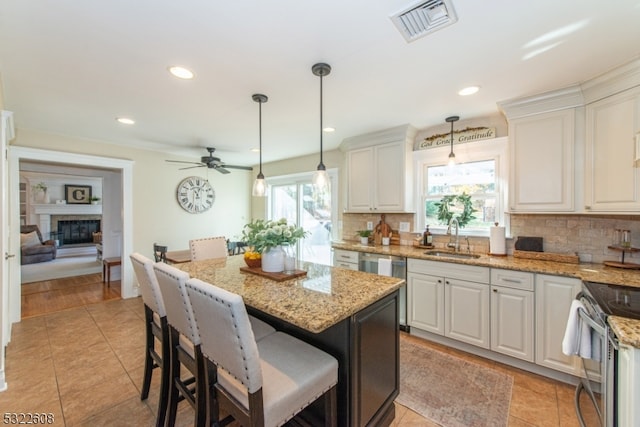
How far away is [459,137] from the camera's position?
315 centimetres

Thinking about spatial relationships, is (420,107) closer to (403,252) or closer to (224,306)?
(403,252)

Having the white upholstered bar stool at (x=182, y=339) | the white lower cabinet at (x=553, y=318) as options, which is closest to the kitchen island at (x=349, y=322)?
the white upholstered bar stool at (x=182, y=339)

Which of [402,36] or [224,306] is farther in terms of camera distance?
[402,36]

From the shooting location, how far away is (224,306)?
1037mm

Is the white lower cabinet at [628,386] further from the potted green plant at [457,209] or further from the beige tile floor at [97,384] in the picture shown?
the potted green plant at [457,209]

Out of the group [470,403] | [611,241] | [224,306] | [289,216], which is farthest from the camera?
Answer: [289,216]

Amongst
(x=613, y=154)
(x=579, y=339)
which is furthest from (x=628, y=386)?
(x=613, y=154)

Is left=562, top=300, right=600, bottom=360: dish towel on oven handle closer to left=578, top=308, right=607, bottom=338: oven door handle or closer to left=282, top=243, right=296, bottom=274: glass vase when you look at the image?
left=578, top=308, right=607, bottom=338: oven door handle

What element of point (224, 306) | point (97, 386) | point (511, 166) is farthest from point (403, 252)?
point (97, 386)

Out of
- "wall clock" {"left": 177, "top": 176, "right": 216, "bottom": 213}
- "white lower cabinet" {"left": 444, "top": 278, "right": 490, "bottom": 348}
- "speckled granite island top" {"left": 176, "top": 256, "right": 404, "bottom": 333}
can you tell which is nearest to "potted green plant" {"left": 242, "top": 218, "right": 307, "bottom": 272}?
"speckled granite island top" {"left": 176, "top": 256, "right": 404, "bottom": 333}

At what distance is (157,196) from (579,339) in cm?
540

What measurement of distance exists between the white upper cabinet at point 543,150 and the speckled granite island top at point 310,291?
69.1 inches

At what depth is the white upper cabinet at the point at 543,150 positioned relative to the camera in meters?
2.32

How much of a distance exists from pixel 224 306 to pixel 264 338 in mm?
619
